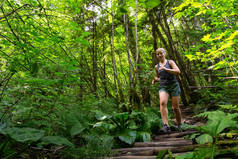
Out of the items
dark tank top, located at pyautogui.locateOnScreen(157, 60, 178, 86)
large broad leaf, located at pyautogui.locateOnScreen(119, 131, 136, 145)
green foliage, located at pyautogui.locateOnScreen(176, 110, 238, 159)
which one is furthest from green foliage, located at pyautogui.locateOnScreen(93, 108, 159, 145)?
green foliage, located at pyautogui.locateOnScreen(176, 110, 238, 159)

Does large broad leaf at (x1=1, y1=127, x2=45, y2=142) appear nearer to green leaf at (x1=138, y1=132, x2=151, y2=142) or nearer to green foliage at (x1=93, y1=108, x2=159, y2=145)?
green foliage at (x1=93, y1=108, x2=159, y2=145)

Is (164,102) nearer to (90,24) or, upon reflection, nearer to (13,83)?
(13,83)

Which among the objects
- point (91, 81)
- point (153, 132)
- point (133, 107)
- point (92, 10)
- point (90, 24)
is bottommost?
point (153, 132)

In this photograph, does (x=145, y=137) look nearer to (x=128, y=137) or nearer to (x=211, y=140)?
(x=128, y=137)

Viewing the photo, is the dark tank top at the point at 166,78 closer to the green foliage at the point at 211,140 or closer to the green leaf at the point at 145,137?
the green leaf at the point at 145,137

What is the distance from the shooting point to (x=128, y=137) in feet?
9.05

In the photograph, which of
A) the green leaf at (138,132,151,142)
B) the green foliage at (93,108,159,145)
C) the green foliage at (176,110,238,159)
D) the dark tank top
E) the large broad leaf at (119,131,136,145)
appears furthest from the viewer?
the dark tank top

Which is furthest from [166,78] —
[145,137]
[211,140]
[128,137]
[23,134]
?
[23,134]

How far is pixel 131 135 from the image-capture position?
9.38 ft

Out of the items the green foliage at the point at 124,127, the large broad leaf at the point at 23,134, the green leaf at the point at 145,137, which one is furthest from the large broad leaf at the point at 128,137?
the large broad leaf at the point at 23,134

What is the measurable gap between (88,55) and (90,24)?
1703 millimetres

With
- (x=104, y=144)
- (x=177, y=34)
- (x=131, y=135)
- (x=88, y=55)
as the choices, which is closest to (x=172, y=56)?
(x=177, y=34)

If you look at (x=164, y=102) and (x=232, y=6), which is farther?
(x=232, y=6)

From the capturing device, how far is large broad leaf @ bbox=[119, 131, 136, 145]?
8.75ft
